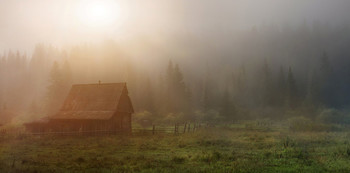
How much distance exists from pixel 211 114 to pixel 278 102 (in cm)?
3003

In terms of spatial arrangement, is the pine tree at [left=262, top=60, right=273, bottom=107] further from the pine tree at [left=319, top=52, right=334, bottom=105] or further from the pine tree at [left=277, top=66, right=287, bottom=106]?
the pine tree at [left=319, top=52, right=334, bottom=105]

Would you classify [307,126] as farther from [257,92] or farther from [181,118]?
[257,92]

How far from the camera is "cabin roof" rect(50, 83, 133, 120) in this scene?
37.8 metres

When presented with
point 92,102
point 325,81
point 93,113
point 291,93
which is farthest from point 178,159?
point 325,81

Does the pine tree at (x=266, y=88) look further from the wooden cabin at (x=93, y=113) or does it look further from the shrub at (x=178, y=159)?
the shrub at (x=178, y=159)

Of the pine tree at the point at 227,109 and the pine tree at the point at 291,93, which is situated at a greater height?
the pine tree at the point at 291,93

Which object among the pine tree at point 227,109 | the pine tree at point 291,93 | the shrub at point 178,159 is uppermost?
the pine tree at point 291,93

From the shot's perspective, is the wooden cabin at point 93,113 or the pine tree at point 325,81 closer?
the wooden cabin at point 93,113

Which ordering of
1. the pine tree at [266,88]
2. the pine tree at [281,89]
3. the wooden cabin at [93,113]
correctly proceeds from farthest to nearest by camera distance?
the pine tree at [266,88], the pine tree at [281,89], the wooden cabin at [93,113]

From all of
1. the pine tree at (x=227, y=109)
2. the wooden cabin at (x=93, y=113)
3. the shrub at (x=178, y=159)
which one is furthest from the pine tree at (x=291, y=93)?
the shrub at (x=178, y=159)

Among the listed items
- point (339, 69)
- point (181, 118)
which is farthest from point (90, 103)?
point (339, 69)

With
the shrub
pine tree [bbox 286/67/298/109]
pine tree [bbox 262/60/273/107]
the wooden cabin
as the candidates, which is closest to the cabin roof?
the wooden cabin

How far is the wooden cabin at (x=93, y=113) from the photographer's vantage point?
3666cm

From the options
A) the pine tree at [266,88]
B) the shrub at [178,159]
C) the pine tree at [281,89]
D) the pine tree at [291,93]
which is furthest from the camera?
the pine tree at [266,88]
